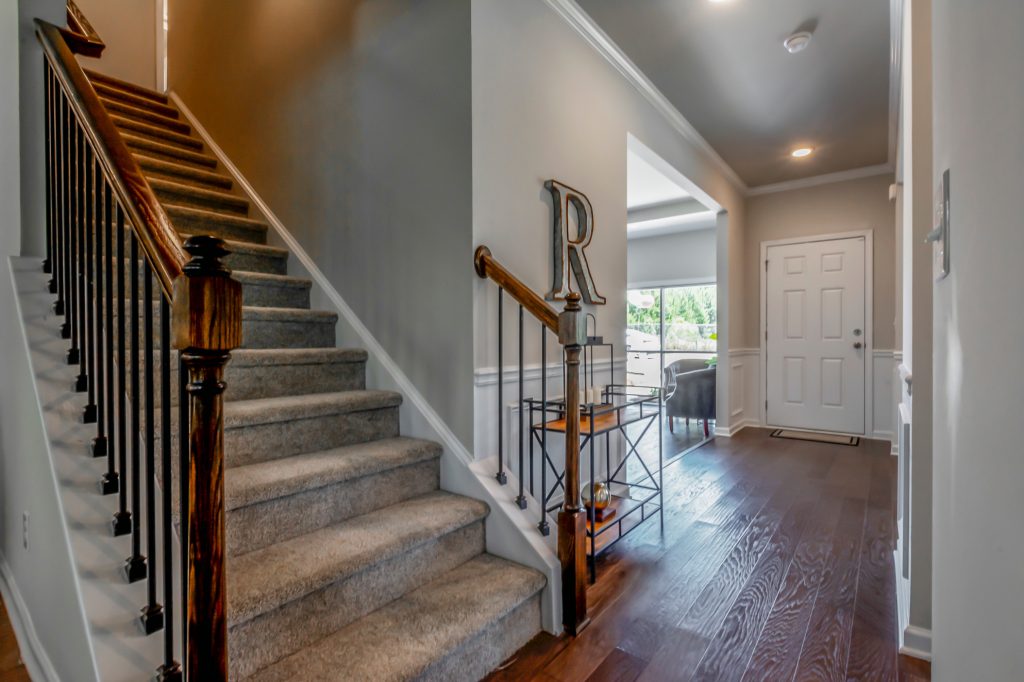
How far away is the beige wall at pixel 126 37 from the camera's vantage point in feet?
A: 13.5

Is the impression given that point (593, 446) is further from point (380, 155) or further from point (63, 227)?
point (63, 227)

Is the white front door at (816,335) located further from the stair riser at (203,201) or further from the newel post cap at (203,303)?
the newel post cap at (203,303)

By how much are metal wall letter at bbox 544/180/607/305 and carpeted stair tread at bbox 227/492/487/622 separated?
118cm

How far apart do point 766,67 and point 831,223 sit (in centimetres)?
269

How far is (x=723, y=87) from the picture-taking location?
11.2ft

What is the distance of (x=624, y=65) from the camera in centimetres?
310

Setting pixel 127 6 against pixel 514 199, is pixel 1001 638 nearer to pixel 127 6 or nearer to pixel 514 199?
pixel 514 199

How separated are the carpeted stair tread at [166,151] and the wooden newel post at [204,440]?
2.93 meters

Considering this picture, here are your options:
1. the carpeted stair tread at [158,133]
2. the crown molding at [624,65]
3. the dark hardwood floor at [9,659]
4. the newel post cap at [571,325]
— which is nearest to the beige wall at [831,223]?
the crown molding at [624,65]


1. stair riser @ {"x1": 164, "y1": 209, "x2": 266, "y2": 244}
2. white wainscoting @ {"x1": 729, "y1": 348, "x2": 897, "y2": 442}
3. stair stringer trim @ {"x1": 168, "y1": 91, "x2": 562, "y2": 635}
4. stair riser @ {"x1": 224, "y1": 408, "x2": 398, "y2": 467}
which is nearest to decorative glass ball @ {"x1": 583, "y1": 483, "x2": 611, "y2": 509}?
stair stringer trim @ {"x1": 168, "y1": 91, "x2": 562, "y2": 635}

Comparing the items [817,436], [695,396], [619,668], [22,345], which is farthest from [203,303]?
[817,436]

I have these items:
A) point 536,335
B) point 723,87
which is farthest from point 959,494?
point 723,87

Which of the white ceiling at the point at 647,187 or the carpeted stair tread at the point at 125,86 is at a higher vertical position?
the carpeted stair tread at the point at 125,86

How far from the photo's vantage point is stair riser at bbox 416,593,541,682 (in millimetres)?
1433
